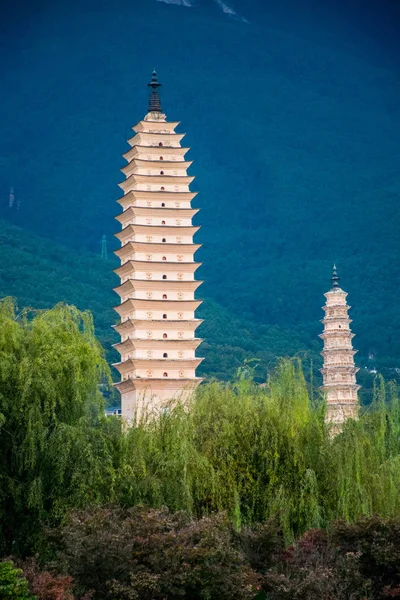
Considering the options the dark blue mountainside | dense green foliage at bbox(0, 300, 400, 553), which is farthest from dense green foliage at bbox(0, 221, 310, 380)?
dense green foliage at bbox(0, 300, 400, 553)

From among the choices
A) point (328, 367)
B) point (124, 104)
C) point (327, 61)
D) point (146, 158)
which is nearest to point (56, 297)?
point (328, 367)

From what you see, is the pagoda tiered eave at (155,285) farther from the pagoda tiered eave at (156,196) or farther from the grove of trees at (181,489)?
the grove of trees at (181,489)

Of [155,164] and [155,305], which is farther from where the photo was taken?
[155,164]

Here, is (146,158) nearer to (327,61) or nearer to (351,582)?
(351,582)

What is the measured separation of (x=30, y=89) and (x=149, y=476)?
163422mm

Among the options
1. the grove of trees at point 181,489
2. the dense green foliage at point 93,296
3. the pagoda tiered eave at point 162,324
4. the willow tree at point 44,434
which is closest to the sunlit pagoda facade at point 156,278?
the pagoda tiered eave at point 162,324

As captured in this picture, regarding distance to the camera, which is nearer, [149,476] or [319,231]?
[149,476]

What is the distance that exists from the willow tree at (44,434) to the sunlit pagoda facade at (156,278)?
21587 mm

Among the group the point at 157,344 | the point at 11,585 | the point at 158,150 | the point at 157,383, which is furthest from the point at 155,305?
the point at 11,585

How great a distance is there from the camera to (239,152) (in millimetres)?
162875

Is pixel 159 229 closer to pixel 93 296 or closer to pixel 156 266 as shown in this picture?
pixel 156 266

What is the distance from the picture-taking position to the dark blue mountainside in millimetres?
124688

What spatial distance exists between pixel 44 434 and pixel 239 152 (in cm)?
14490

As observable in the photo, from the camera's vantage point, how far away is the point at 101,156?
A: 15900cm
